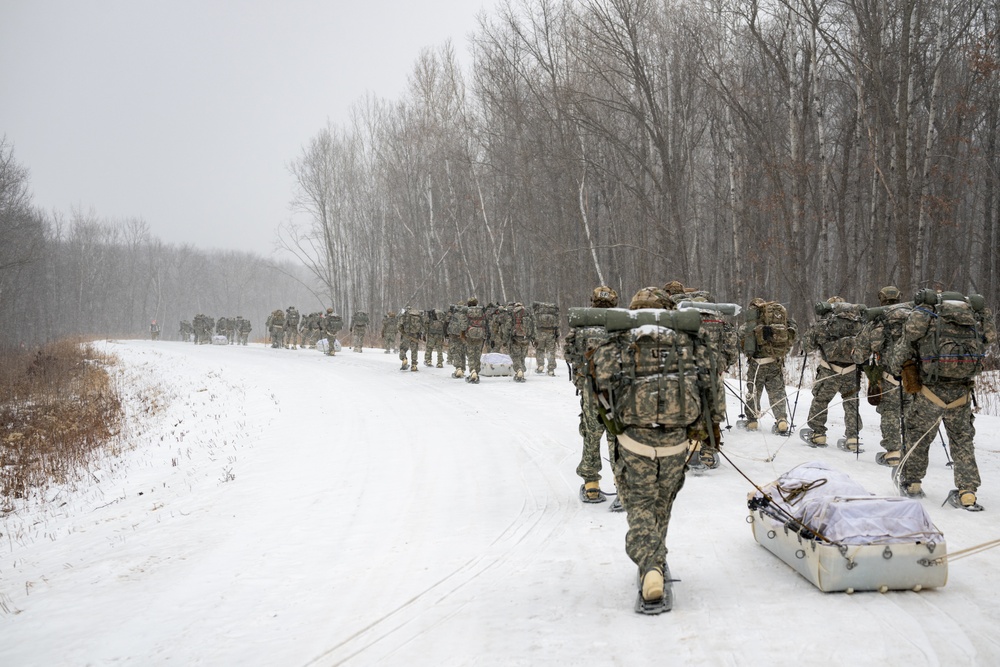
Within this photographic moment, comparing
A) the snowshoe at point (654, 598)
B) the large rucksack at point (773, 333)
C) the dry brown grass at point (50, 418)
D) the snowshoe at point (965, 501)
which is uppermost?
the large rucksack at point (773, 333)

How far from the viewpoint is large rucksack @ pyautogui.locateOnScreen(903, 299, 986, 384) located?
5977mm

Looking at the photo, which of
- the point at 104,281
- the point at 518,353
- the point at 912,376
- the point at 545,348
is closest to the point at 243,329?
the point at 545,348

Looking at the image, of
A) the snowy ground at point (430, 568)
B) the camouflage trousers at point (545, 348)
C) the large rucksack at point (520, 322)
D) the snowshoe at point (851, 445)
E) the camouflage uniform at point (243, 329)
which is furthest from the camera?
the camouflage uniform at point (243, 329)

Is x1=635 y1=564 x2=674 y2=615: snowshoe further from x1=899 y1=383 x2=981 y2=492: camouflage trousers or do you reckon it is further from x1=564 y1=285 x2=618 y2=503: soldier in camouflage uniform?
x1=899 y1=383 x2=981 y2=492: camouflage trousers

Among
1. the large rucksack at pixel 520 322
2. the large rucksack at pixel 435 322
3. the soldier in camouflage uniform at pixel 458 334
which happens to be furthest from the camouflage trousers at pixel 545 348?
the large rucksack at pixel 435 322

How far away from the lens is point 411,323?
1927 centimetres

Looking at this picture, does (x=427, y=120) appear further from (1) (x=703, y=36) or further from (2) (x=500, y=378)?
(2) (x=500, y=378)

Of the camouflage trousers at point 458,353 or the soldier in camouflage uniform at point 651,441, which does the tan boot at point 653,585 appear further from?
the camouflage trousers at point 458,353

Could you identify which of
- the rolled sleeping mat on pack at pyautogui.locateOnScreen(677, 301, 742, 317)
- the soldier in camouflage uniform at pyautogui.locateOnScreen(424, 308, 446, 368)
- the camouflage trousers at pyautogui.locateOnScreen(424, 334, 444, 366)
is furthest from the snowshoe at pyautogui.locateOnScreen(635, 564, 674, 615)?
the camouflage trousers at pyautogui.locateOnScreen(424, 334, 444, 366)

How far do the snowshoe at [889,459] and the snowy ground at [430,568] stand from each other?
0.67 feet

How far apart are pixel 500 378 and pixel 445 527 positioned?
11.3 meters

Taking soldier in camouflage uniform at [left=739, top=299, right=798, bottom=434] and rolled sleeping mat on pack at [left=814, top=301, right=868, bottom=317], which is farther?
soldier in camouflage uniform at [left=739, top=299, right=798, bottom=434]

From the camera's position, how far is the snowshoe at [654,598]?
4.01 m

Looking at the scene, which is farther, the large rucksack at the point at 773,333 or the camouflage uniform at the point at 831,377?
the large rucksack at the point at 773,333
